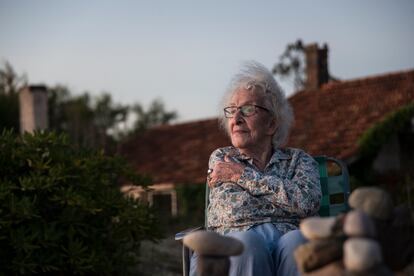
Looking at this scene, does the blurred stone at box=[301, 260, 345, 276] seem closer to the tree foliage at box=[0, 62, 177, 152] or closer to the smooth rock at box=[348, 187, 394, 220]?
the smooth rock at box=[348, 187, 394, 220]

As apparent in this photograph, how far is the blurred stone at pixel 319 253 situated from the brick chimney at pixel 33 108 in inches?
319

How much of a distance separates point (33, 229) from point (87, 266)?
455 mm

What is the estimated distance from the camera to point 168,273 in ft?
21.2

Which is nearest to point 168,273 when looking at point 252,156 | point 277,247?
point 252,156

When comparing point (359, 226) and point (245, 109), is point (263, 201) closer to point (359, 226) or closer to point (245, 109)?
point (245, 109)

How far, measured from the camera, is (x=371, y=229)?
170 cm

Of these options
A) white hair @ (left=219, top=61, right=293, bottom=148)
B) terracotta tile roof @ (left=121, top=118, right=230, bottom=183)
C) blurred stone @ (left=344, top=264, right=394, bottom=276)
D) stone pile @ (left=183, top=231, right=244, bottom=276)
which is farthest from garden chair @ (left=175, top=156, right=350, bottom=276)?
terracotta tile roof @ (left=121, top=118, right=230, bottom=183)

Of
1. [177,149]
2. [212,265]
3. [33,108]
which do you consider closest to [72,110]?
[177,149]

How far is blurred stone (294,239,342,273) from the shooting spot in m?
1.75

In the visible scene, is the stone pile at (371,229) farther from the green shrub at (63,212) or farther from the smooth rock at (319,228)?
the green shrub at (63,212)

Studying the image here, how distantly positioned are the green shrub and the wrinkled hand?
1650 millimetres

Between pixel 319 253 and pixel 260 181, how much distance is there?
1500 mm

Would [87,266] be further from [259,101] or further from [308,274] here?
[308,274]

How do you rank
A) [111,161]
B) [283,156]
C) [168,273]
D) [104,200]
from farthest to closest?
[168,273], [111,161], [104,200], [283,156]
